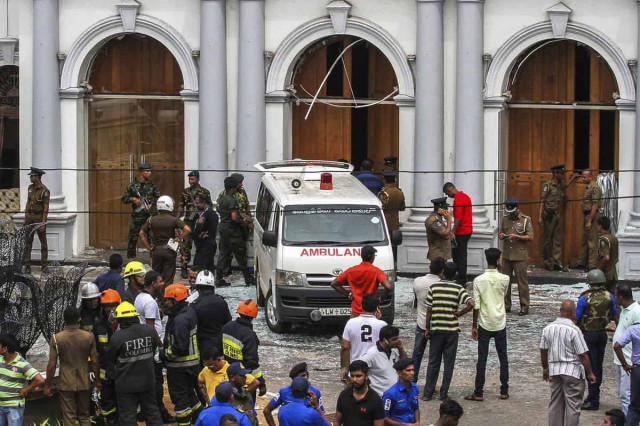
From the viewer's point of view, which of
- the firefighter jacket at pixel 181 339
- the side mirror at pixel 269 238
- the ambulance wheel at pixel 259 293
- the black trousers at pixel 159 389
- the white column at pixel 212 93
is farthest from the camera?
the white column at pixel 212 93

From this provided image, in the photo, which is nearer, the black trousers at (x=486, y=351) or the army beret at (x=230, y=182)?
the black trousers at (x=486, y=351)

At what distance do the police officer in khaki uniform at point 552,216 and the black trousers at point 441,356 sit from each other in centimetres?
774

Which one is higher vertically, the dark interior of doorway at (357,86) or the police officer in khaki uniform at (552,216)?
the dark interior of doorway at (357,86)

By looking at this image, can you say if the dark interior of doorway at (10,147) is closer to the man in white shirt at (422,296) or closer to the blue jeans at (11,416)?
the man in white shirt at (422,296)

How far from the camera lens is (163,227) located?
22438 mm

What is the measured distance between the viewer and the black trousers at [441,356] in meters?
17.8

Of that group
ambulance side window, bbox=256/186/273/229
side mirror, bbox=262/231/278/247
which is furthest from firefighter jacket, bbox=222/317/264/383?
ambulance side window, bbox=256/186/273/229

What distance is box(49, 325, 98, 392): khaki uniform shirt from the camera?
15969 millimetres

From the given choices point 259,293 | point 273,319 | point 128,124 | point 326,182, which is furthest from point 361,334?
point 128,124

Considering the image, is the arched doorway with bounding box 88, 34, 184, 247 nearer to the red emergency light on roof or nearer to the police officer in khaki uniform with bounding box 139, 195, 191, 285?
the police officer in khaki uniform with bounding box 139, 195, 191, 285

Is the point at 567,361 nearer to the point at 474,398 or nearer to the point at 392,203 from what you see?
the point at 474,398

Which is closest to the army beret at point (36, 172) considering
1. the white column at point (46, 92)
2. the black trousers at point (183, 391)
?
the white column at point (46, 92)

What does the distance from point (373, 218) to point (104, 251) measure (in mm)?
7178

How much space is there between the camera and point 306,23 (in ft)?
85.6
